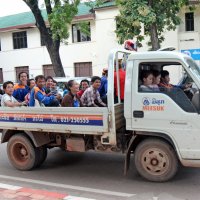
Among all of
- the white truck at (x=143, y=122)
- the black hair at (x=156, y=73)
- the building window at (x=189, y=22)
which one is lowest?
the white truck at (x=143, y=122)

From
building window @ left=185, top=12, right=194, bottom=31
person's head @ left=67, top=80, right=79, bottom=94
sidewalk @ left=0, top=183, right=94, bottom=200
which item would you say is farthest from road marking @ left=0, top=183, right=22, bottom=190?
building window @ left=185, top=12, right=194, bottom=31

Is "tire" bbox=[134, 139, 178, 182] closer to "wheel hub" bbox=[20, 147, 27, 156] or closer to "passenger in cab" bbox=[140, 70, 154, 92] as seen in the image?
"passenger in cab" bbox=[140, 70, 154, 92]

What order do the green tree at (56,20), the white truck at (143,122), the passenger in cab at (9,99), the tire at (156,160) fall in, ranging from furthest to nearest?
the green tree at (56,20) → the passenger in cab at (9,99) → the tire at (156,160) → the white truck at (143,122)

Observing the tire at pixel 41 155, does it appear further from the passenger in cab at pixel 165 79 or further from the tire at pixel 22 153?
the passenger in cab at pixel 165 79

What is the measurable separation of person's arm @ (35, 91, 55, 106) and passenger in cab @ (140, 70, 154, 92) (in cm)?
171

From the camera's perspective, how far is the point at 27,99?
6.99 m

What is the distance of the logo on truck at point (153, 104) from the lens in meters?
5.40

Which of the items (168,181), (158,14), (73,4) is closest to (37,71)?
(73,4)

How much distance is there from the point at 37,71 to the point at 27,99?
23.8m

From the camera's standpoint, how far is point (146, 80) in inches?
221

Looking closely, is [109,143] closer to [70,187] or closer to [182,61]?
[70,187]

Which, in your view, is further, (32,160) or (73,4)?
(73,4)

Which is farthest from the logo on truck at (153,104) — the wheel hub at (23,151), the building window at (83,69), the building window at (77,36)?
the building window at (77,36)

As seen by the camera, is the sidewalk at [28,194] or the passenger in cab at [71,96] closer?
the sidewalk at [28,194]
